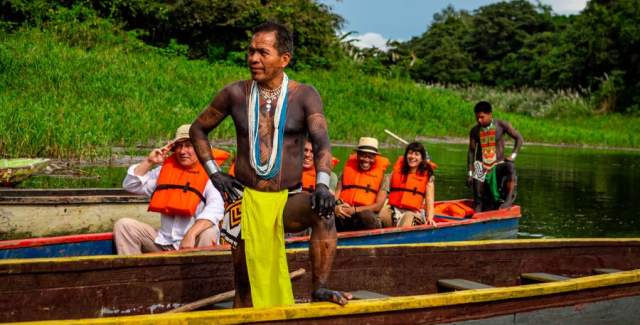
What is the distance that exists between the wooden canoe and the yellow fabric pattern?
5946mm

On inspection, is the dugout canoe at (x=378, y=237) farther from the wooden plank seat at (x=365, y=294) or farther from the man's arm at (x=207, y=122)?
the man's arm at (x=207, y=122)

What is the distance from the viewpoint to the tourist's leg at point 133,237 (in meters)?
5.58

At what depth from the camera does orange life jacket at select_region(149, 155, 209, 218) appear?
5.56 metres

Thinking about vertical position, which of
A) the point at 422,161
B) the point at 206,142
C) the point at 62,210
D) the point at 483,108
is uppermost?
the point at 483,108

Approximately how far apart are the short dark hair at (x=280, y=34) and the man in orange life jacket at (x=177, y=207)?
6.03 feet

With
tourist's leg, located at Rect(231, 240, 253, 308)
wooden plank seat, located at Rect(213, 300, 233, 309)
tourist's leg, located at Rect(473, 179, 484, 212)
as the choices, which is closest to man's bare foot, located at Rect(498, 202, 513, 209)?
tourist's leg, located at Rect(473, 179, 484, 212)

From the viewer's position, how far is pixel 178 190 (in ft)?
18.2

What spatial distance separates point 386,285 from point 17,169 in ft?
17.0

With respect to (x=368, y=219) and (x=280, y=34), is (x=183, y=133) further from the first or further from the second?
(x=368, y=219)

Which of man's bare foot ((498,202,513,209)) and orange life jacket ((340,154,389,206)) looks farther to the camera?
man's bare foot ((498,202,513,209))

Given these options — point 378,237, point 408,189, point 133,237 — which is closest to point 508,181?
point 408,189

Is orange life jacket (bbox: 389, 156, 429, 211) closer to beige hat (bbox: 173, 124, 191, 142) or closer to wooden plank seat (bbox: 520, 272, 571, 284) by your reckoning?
wooden plank seat (bbox: 520, 272, 571, 284)

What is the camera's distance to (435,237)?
26.7 feet

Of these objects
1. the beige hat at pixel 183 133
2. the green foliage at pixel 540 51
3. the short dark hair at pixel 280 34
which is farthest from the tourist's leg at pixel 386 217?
the green foliage at pixel 540 51
